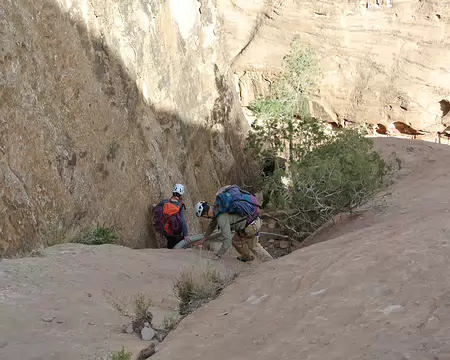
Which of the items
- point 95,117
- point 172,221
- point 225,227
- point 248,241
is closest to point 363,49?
point 172,221

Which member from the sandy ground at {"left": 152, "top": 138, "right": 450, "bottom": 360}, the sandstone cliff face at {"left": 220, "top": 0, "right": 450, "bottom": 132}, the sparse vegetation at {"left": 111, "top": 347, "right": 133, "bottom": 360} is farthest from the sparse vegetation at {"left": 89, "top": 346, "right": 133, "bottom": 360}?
the sandstone cliff face at {"left": 220, "top": 0, "right": 450, "bottom": 132}

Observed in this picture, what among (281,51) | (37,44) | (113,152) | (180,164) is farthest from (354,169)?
(281,51)

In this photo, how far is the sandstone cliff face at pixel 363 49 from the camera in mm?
20875

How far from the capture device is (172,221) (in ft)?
29.1

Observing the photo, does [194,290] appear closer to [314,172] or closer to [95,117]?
[95,117]

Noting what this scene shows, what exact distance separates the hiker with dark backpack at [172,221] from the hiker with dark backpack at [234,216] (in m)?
1.47

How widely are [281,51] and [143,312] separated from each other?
19.7 metres

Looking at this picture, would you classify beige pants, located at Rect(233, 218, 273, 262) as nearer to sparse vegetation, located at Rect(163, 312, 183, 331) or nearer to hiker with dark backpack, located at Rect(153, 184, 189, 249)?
hiker with dark backpack, located at Rect(153, 184, 189, 249)

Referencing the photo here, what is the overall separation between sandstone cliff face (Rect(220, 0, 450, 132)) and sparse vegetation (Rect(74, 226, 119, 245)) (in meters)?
16.2

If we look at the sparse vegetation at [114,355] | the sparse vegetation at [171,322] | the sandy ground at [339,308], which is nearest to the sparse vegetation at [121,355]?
the sparse vegetation at [114,355]

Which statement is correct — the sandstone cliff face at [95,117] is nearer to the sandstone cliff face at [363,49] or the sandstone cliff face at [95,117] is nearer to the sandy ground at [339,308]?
the sandy ground at [339,308]

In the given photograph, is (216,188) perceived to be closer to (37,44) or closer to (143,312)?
(37,44)

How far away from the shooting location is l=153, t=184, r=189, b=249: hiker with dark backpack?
8.86 meters

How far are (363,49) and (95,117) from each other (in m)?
16.1
